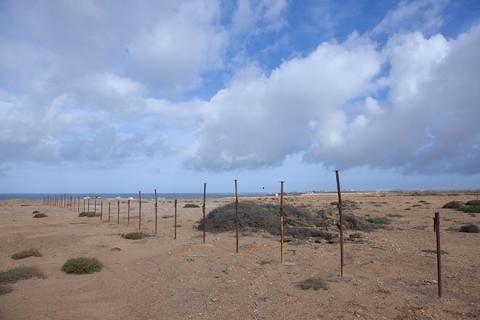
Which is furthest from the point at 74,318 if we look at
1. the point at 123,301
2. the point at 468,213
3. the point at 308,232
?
the point at 468,213

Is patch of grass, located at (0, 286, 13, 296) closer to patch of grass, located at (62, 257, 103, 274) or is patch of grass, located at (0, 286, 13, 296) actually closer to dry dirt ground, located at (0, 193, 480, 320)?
dry dirt ground, located at (0, 193, 480, 320)

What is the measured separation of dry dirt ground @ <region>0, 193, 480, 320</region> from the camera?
805 cm

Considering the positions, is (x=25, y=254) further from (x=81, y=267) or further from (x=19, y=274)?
(x=81, y=267)

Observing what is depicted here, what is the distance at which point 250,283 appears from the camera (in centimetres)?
1022

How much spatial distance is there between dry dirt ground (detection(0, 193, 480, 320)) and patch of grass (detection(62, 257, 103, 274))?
36cm

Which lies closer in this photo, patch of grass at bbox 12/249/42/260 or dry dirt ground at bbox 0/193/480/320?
dry dirt ground at bbox 0/193/480/320

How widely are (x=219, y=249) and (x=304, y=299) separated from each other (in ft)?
23.6

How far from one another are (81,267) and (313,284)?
7149 mm

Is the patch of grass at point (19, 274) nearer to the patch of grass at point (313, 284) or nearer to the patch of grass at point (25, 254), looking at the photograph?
the patch of grass at point (25, 254)

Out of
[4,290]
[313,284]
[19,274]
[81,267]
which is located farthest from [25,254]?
[313,284]

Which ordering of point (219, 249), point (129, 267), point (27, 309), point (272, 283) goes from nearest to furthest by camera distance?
point (27, 309) → point (272, 283) → point (129, 267) → point (219, 249)

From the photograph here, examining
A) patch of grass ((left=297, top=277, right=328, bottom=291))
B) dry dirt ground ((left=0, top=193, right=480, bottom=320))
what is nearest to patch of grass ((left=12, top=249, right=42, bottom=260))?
dry dirt ground ((left=0, top=193, right=480, bottom=320))

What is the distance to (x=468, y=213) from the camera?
99.4ft

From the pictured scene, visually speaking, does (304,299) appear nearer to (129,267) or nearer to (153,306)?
(153,306)
